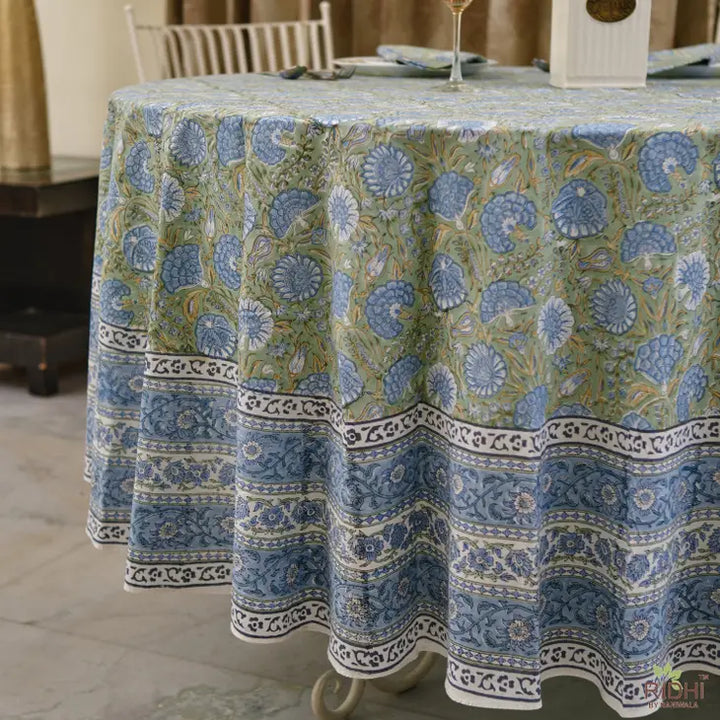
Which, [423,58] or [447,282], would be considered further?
[423,58]

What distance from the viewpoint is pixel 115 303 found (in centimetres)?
131

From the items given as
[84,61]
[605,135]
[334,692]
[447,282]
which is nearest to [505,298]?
[447,282]

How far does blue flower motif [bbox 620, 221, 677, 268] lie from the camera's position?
985 millimetres

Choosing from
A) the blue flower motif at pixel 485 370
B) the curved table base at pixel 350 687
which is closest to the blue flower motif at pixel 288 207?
the blue flower motif at pixel 485 370

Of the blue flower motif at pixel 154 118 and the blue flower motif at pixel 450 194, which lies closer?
the blue flower motif at pixel 450 194

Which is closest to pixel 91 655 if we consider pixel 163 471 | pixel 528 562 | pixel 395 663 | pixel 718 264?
pixel 163 471

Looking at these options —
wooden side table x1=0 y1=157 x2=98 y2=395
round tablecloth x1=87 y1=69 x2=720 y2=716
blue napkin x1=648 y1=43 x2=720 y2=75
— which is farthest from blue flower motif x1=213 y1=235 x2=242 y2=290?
wooden side table x1=0 y1=157 x2=98 y2=395

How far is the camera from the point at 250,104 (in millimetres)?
1199

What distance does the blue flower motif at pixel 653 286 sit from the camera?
100 centimetres

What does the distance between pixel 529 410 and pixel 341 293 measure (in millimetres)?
212

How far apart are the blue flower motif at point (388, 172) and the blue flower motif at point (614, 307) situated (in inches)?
8.2

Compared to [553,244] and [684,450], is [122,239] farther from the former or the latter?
[684,450]

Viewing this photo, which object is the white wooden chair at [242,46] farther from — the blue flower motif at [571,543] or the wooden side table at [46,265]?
the blue flower motif at [571,543]

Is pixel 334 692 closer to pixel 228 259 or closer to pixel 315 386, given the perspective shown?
pixel 315 386
